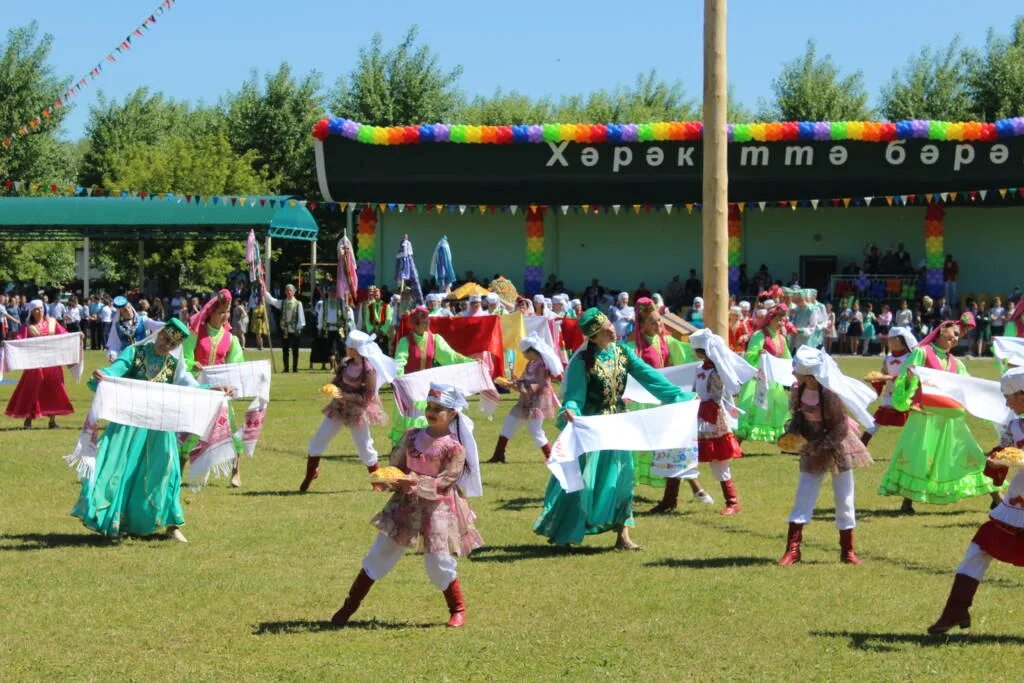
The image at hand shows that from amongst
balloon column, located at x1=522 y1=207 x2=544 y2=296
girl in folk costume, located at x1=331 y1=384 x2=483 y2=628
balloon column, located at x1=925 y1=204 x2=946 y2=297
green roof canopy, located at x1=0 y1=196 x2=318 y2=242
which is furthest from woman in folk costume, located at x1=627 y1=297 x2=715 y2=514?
green roof canopy, located at x1=0 y1=196 x2=318 y2=242

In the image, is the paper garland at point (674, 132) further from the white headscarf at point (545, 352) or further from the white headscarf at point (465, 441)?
the white headscarf at point (465, 441)

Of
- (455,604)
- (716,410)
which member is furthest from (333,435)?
(455,604)

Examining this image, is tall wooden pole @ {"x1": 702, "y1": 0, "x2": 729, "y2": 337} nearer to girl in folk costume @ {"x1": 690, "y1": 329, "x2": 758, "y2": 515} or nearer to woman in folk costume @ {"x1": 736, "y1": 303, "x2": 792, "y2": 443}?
woman in folk costume @ {"x1": 736, "y1": 303, "x2": 792, "y2": 443}

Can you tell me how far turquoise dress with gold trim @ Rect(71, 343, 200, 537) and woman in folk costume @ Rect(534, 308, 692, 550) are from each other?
2.94 metres

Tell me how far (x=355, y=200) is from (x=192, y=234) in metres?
8.13

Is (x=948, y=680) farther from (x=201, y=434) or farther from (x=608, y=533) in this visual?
(x=201, y=434)

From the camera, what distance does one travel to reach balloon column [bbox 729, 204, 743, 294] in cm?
4184

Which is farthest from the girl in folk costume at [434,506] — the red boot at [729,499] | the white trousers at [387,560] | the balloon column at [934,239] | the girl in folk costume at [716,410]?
the balloon column at [934,239]

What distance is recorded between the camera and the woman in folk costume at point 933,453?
1273cm

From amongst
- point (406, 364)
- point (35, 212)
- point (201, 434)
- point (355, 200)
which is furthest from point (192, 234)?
point (201, 434)

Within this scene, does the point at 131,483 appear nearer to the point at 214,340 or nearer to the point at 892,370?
the point at 214,340

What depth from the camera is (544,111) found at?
70.2m

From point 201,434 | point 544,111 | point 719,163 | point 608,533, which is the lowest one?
point 608,533

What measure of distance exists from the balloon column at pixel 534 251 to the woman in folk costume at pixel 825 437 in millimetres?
31834
